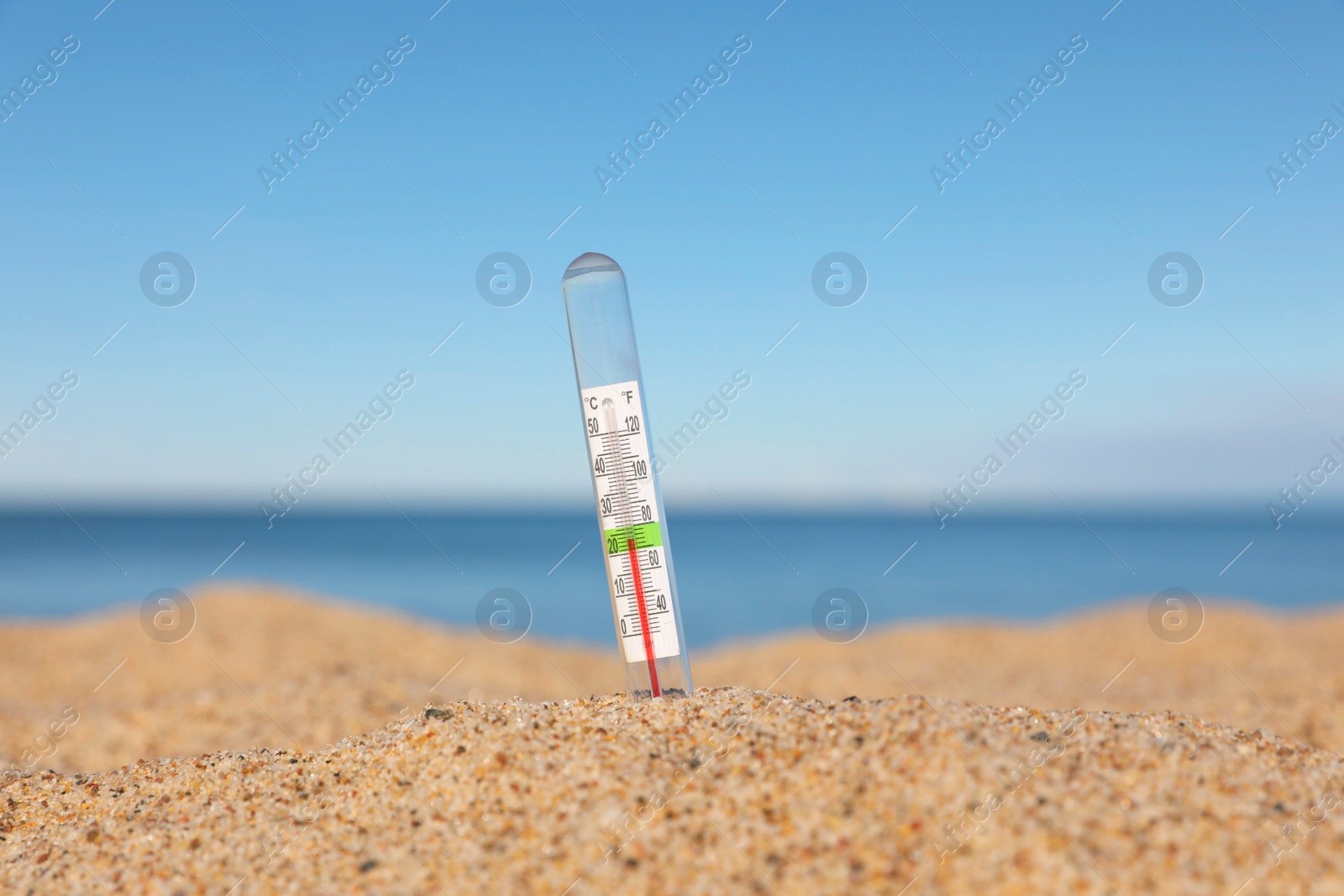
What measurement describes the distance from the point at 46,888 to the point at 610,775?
7.24 feet

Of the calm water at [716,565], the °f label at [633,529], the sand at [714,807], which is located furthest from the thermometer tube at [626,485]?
the calm water at [716,565]

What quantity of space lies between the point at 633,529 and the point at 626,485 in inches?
8.5

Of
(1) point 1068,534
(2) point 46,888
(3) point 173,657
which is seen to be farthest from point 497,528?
(2) point 46,888

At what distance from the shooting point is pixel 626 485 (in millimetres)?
4062

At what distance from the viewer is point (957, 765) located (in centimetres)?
294

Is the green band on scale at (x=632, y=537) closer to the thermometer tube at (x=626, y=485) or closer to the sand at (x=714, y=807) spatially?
the thermometer tube at (x=626, y=485)

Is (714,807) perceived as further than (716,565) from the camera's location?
No

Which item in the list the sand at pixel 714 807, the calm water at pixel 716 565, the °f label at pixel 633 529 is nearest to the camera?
the sand at pixel 714 807

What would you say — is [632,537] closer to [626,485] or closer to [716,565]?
[626,485]

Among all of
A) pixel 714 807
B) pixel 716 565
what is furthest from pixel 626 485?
pixel 716 565

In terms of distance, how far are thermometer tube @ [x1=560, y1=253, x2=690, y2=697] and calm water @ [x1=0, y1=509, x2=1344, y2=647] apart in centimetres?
1306

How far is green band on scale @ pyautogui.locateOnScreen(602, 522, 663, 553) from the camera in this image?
406 centimetres

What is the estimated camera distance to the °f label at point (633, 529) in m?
4.05

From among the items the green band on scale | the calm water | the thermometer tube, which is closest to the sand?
the thermometer tube
